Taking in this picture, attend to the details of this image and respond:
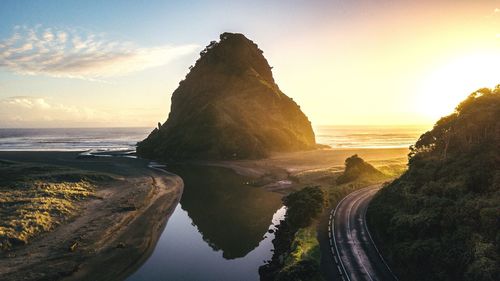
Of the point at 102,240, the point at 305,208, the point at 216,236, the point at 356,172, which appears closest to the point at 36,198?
the point at 102,240

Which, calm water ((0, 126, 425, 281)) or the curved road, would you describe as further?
calm water ((0, 126, 425, 281))

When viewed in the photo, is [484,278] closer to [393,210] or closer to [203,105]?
[393,210]

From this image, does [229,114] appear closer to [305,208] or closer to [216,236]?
[216,236]

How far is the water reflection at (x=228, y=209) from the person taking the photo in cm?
4750

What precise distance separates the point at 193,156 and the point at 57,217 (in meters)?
75.7

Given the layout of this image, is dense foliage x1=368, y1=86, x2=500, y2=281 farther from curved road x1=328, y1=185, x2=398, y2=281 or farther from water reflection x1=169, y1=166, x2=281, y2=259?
water reflection x1=169, y1=166, x2=281, y2=259

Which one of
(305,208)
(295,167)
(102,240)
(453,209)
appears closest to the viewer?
(453,209)

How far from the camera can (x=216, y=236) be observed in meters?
49.6

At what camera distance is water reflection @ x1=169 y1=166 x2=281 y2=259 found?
156ft

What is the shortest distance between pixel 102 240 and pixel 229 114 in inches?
3918

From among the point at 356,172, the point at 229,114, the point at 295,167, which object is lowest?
the point at 295,167

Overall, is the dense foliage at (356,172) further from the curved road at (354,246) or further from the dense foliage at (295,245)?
the dense foliage at (295,245)

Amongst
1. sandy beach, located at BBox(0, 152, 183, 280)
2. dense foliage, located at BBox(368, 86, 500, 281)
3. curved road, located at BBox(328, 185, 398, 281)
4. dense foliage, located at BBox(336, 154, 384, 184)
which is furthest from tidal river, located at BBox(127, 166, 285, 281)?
dense foliage, located at BBox(336, 154, 384, 184)

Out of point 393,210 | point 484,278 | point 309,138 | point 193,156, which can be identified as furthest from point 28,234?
point 309,138
